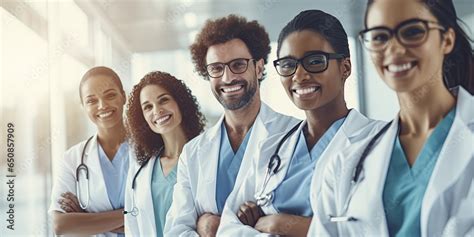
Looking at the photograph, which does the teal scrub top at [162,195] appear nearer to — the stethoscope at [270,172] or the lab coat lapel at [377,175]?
the stethoscope at [270,172]

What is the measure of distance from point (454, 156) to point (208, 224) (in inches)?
24.8

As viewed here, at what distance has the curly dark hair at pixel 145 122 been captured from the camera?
1.60 meters

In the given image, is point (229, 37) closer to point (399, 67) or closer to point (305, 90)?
point (305, 90)

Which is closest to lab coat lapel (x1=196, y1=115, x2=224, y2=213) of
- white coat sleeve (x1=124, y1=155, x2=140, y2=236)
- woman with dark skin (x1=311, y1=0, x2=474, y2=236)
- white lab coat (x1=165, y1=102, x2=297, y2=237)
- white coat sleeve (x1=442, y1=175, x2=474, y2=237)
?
white lab coat (x1=165, y1=102, x2=297, y2=237)

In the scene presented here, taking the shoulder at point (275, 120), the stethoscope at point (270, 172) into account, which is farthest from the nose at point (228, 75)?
the stethoscope at point (270, 172)

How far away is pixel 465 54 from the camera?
130 cm

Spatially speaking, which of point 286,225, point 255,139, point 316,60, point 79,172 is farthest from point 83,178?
point 316,60

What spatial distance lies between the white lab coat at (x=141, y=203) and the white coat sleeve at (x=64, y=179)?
17cm

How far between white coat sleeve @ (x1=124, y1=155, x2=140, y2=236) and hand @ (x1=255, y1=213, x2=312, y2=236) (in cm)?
40

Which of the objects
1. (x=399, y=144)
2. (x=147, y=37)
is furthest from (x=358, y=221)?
(x=147, y=37)

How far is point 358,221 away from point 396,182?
0.40 feet

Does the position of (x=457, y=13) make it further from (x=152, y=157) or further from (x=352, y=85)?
(x=152, y=157)

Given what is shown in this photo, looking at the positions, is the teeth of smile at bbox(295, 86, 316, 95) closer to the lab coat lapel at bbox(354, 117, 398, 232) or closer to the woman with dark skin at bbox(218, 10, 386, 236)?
the woman with dark skin at bbox(218, 10, 386, 236)

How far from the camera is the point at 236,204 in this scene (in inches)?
58.8
